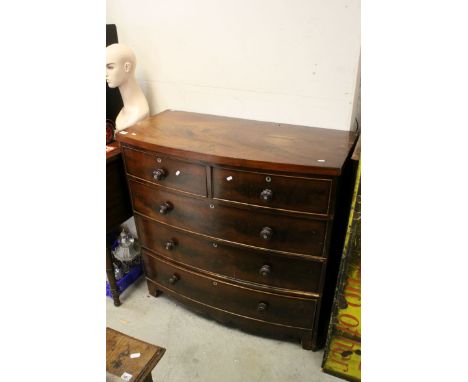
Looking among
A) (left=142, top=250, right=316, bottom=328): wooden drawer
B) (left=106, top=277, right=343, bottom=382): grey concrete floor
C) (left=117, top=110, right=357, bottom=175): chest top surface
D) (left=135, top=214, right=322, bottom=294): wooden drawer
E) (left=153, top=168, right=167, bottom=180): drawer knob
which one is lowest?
(left=106, top=277, right=343, bottom=382): grey concrete floor

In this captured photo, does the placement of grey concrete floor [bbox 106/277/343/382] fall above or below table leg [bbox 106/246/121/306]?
below

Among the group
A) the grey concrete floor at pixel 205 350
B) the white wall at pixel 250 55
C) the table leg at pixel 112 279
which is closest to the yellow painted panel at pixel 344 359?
the grey concrete floor at pixel 205 350

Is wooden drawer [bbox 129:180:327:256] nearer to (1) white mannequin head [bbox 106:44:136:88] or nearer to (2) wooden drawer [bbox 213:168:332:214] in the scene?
(2) wooden drawer [bbox 213:168:332:214]

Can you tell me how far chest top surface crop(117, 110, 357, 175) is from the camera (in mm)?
1172

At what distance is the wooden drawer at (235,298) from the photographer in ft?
4.85

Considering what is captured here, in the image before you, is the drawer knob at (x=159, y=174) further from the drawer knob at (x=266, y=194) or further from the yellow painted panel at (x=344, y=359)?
the yellow painted panel at (x=344, y=359)

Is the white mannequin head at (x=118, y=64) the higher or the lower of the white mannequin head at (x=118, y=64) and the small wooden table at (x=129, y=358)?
the higher

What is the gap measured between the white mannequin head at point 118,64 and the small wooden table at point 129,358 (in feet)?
3.62

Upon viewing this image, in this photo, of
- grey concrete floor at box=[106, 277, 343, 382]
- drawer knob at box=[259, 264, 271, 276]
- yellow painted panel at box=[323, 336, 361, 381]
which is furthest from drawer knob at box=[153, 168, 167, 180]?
yellow painted panel at box=[323, 336, 361, 381]

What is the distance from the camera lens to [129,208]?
1764 mm

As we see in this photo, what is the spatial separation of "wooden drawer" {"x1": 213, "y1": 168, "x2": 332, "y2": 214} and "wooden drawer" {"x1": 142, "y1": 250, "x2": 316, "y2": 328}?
471 millimetres

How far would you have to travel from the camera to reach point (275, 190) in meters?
1.21

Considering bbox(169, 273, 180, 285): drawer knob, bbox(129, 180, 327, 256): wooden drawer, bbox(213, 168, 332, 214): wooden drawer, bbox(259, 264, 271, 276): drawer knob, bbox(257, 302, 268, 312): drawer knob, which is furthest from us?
bbox(169, 273, 180, 285): drawer knob
